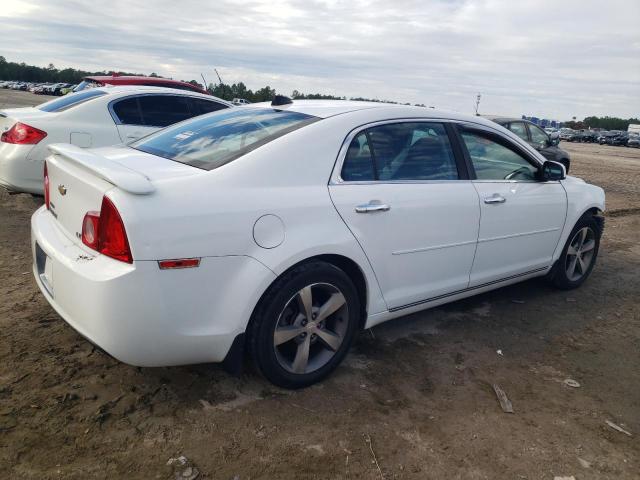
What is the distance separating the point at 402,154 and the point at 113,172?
177 cm

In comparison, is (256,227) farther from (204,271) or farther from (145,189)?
(145,189)

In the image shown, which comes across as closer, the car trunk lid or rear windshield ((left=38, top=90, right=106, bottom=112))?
the car trunk lid

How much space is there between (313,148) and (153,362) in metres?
1.40

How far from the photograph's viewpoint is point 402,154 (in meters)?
3.39

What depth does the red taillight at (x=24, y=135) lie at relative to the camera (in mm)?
5902

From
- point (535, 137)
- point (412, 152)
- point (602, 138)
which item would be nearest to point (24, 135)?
point (412, 152)

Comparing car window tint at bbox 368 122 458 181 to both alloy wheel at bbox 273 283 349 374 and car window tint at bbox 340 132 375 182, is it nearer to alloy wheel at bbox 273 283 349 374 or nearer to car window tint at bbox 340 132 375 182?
car window tint at bbox 340 132 375 182

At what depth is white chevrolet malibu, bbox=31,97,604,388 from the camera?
→ 2.40m

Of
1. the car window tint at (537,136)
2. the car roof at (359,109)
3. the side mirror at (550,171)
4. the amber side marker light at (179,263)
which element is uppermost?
the car roof at (359,109)

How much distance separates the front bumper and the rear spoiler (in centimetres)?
34

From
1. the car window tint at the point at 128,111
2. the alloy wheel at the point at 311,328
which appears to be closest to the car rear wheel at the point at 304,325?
the alloy wheel at the point at 311,328

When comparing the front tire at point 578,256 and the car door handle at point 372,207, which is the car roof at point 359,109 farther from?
the front tire at point 578,256

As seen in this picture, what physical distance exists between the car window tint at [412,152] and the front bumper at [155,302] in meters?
1.14

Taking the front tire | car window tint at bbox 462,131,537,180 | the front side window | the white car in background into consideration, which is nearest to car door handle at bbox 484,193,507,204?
car window tint at bbox 462,131,537,180
